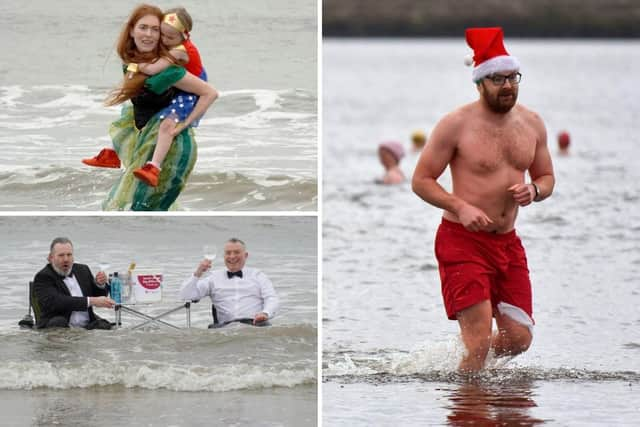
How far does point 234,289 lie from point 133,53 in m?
1.17

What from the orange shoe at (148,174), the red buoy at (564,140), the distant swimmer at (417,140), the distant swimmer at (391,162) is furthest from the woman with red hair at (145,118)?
the distant swimmer at (417,140)

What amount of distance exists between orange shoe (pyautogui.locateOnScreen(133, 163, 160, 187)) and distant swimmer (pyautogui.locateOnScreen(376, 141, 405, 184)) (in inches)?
511

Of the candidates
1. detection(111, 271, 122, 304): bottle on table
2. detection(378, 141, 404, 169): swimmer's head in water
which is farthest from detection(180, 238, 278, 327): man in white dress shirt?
detection(378, 141, 404, 169): swimmer's head in water

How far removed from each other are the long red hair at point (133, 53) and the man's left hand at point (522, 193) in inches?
83.7

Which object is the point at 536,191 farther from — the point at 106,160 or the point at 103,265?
the point at 103,265

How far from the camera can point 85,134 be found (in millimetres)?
10195

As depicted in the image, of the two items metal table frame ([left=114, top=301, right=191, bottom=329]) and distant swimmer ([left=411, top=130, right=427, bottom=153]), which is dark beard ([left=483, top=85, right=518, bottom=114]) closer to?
metal table frame ([left=114, top=301, right=191, bottom=329])

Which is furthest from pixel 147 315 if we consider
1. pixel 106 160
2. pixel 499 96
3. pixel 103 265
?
pixel 499 96

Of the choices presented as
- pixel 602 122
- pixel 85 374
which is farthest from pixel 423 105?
pixel 85 374

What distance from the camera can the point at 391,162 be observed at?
845 inches

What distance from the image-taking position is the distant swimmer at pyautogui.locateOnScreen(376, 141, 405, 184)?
2109 cm

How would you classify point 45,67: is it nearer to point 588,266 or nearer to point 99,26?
point 99,26

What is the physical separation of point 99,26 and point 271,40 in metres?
1.34

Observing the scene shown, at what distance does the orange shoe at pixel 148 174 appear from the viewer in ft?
26.5
